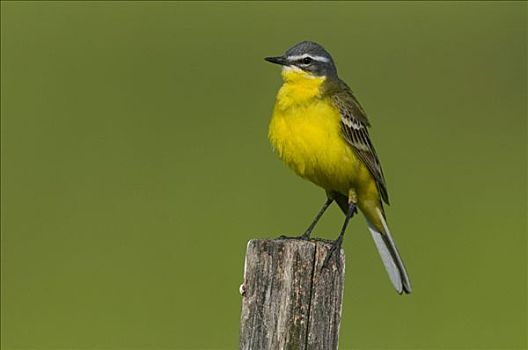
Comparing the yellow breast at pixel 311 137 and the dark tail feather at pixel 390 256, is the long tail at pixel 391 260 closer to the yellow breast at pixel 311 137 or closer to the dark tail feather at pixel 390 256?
the dark tail feather at pixel 390 256

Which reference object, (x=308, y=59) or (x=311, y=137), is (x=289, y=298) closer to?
(x=311, y=137)

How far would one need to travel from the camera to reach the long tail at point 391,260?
8.08 m

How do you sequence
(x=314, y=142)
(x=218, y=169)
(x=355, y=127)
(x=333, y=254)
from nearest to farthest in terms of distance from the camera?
(x=333, y=254)
(x=314, y=142)
(x=355, y=127)
(x=218, y=169)

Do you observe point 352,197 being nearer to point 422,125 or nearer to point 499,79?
point 422,125

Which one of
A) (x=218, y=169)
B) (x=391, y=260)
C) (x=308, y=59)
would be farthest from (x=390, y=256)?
(x=218, y=169)

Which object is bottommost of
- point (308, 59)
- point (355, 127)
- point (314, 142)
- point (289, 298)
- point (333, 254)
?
point (289, 298)

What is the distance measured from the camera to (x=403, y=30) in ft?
83.0

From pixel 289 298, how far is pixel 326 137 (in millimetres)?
2447

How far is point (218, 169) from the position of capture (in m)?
18.4

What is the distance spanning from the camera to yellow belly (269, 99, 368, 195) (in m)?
7.98

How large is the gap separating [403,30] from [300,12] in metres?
2.38

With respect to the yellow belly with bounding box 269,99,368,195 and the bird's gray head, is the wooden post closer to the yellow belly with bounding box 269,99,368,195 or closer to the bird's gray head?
the yellow belly with bounding box 269,99,368,195

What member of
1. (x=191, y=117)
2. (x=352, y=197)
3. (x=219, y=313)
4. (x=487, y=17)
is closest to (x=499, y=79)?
(x=487, y=17)

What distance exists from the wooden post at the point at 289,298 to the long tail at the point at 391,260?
7.43ft
